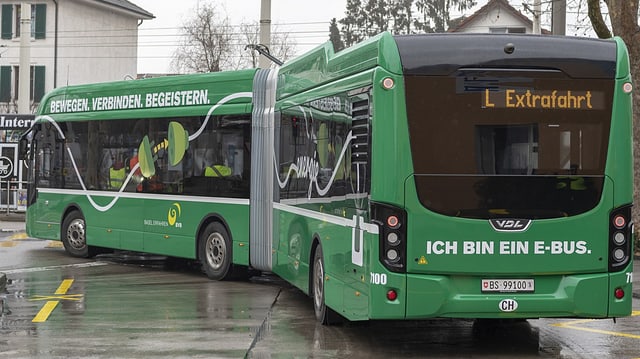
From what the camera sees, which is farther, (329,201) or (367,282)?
(329,201)

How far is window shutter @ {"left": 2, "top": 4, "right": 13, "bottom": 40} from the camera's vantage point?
58.5m

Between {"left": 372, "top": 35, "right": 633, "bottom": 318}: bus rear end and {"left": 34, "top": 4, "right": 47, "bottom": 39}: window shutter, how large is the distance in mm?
50603

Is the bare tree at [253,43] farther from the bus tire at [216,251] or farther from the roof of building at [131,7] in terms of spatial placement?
the bus tire at [216,251]

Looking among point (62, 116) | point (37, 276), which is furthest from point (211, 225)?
point (62, 116)

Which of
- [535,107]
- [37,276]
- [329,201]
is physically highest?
[535,107]

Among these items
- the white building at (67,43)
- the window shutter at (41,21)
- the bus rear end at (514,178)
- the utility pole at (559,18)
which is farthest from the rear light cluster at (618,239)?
the window shutter at (41,21)

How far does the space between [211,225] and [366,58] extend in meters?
7.34

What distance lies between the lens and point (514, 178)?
10117 millimetres

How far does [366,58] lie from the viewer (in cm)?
1057

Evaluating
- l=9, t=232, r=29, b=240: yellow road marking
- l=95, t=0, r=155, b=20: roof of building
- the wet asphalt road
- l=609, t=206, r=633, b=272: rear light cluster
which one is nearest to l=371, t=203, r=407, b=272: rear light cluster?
the wet asphalt road

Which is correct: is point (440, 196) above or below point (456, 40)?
below

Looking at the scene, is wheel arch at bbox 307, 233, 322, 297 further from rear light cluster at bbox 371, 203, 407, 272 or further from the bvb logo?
the bvb logo

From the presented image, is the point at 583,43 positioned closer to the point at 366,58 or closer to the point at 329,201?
the point at 366,58

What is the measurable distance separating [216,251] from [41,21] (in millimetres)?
43707
